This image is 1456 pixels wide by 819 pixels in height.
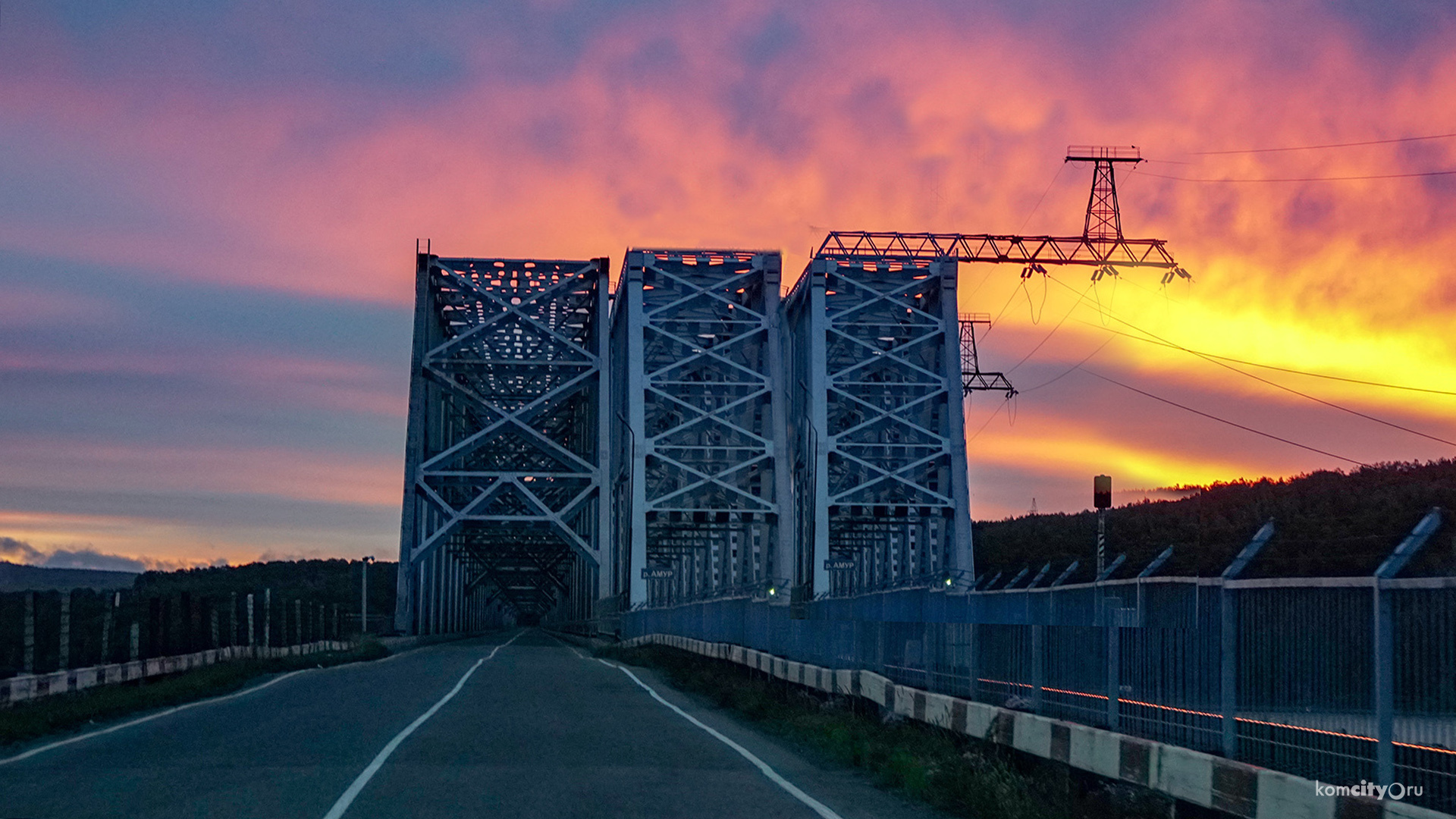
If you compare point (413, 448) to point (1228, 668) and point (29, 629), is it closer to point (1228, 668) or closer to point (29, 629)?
point (29, 629)


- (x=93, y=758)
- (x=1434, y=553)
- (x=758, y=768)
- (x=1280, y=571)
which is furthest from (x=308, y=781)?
(x=1434, y=553)

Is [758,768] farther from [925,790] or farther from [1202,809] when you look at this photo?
[1202,809]

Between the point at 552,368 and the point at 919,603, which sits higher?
the point at 552,368

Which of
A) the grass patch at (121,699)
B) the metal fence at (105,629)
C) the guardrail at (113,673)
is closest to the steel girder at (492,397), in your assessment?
the metal fence at (105,629)

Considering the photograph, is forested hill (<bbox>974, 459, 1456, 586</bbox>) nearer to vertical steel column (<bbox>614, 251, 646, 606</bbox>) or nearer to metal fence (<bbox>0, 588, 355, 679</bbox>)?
metal fence (<bbox>0, 588, 355, 679</bbox>)

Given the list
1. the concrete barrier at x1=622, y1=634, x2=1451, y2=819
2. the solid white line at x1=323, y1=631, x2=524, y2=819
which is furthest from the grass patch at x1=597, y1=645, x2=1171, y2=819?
the solid white line at x1=323, y1=631, x2=524, y2=819

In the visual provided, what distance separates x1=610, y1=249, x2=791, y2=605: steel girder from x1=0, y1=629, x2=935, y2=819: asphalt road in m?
46.0

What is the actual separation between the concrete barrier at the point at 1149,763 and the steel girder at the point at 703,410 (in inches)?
2039

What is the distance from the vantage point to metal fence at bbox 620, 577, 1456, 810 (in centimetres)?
873

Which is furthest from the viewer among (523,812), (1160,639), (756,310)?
(756,310)

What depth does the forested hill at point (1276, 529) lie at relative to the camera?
9.87 m

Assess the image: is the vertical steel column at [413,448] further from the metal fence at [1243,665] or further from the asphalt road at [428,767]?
the metal fence at [1243,665]

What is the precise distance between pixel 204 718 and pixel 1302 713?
15.2m

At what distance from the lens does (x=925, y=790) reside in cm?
1353
